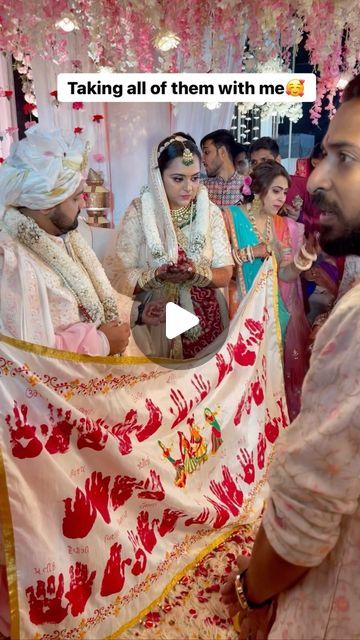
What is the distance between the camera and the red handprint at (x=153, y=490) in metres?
1.62

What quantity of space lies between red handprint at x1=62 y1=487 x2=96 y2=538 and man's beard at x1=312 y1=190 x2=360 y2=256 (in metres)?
1.08

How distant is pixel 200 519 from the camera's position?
1790 mm

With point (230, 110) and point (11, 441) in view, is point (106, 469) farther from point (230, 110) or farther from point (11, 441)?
point (230, 110)

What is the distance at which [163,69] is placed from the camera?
7.93 ft

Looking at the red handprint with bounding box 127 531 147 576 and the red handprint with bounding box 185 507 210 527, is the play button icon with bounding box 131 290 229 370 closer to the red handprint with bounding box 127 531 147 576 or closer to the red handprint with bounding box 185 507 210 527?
the red handprint with bounding box 185 507 210 527

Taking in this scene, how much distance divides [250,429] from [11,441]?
107 centimetres

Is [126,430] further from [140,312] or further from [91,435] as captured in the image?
[140,312]

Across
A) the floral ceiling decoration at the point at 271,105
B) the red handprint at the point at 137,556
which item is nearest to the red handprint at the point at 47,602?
the red handprint at the point at 137,556

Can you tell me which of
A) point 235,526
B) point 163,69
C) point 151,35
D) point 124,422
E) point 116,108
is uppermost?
point 151,35

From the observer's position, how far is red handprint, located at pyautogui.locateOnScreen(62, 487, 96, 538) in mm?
1402

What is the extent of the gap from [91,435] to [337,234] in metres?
1.04

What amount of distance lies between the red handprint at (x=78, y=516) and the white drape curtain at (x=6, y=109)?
1.84 m

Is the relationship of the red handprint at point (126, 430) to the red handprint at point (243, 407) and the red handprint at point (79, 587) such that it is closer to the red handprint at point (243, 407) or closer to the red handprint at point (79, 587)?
the red handprint at point (79, 587)

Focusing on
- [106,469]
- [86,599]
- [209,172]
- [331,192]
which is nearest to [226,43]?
[209,172]
